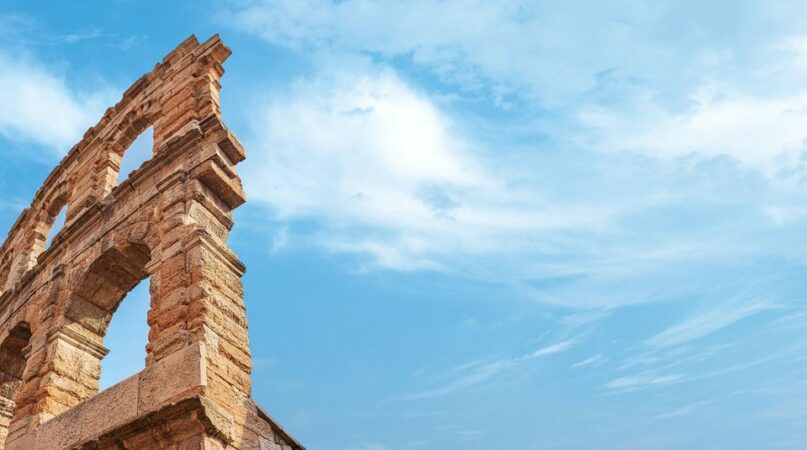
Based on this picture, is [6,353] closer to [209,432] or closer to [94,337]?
[94,337]

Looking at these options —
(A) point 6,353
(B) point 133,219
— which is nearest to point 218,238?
(B) point 133,219

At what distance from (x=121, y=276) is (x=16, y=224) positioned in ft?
23.8

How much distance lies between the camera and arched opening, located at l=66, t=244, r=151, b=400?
725 cm

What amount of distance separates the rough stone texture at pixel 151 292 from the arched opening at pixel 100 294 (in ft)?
0.05

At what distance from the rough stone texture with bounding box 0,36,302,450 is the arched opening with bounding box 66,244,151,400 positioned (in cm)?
2

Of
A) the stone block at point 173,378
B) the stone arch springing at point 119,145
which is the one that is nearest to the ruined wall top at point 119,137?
the stone arch springing at point 119,145

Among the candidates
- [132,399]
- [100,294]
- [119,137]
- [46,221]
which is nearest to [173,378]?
[132,399]

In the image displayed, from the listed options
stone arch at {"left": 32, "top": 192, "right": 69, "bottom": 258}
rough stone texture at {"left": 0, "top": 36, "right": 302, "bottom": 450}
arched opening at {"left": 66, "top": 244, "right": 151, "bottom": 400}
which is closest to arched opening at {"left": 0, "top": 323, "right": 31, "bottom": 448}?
rough stone texture at {"left": 0, "top": 36, "right": 302, "bottom": 450}

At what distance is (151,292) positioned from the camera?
5.83 meters

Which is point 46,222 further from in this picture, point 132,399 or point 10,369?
point 132,399

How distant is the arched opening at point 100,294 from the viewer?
725 centimetres

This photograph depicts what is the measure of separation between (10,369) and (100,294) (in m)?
3.14

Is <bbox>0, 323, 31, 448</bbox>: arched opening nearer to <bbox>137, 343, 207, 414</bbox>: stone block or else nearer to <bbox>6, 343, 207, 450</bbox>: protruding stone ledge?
<bbox>6, 343, 207, 450</bbox>: protruding stone ledge

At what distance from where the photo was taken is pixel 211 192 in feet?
22.7
